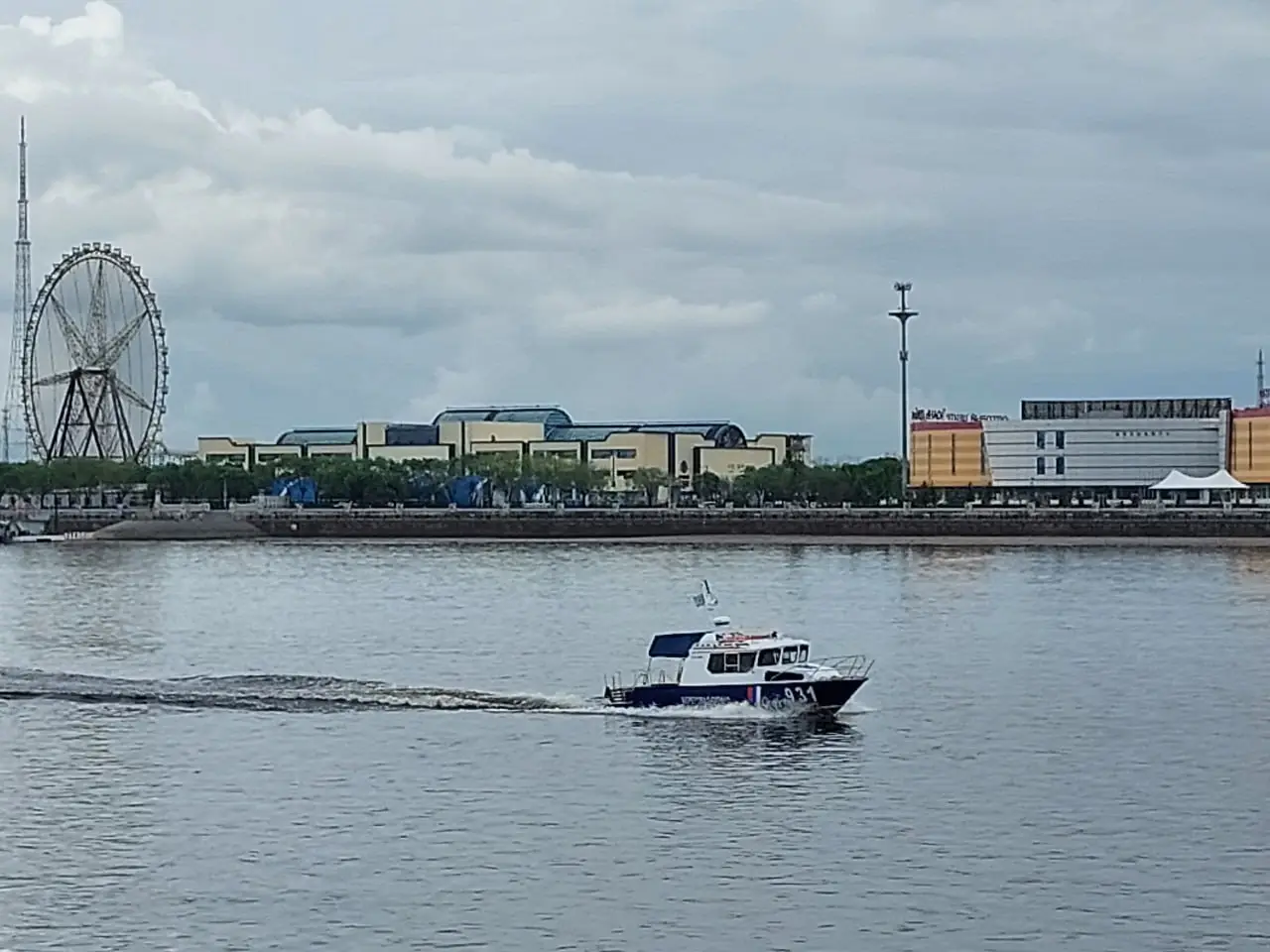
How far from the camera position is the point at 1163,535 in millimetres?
117562

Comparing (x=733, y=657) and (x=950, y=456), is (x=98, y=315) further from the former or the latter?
(x=733, y=657)

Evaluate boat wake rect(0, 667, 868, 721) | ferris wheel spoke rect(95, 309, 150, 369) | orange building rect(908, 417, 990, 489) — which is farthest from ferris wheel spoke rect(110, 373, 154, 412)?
boat wake rect(0, 667, 868, 721)

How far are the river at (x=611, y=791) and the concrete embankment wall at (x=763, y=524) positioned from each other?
52.7 metres

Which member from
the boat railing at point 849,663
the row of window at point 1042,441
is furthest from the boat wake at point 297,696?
the row of window at point 1042,441

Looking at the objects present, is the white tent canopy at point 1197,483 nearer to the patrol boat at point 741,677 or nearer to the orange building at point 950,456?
the orange building at point 950,456

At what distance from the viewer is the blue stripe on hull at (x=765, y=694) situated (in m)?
42.0

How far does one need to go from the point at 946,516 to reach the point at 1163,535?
1200 cm

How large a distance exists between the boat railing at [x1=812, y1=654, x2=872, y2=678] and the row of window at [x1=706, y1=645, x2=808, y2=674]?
7.31 m

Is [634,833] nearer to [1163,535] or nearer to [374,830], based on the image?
[374,830]

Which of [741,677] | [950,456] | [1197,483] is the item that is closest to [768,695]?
[741,677]

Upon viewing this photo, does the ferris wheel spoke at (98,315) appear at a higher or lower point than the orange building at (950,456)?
higher

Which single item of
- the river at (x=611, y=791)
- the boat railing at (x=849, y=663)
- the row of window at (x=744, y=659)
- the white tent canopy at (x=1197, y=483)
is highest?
the white tent canopy at (x=1197, y=483)

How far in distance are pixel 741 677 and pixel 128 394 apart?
11114 centimetres

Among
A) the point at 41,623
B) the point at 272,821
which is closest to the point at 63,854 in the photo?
the point at 272,821
